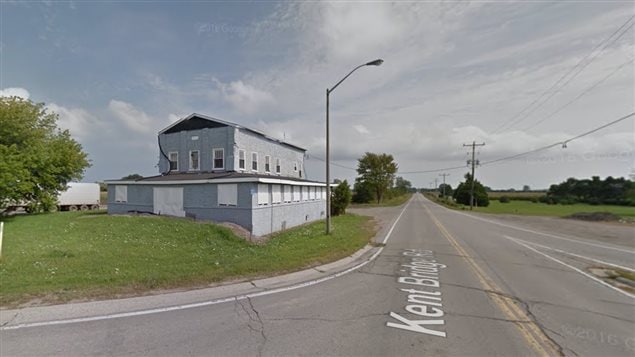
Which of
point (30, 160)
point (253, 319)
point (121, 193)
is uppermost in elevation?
point (30, 160)

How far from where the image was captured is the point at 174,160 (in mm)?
23344

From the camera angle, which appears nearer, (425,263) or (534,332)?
(534,332)

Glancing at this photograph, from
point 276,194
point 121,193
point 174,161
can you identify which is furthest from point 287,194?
point 121,193

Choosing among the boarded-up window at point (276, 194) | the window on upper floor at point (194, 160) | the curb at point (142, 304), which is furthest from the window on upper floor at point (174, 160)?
the curb at point (142, 304)

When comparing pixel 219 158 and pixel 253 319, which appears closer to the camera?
pixel 253 319

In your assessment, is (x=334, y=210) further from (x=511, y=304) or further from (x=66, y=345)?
(x=66, y=345)

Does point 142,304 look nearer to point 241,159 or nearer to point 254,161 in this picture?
point 241,159

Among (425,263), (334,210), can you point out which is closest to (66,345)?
(425,263)

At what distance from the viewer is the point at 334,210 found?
32500mm

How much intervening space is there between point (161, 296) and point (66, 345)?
189 cm

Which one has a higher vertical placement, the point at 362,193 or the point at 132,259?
the point at 362,193

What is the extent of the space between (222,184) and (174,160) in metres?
9.74

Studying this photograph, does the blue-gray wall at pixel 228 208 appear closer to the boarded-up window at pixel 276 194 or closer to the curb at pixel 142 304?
the boarded-up window at pixel 276 194

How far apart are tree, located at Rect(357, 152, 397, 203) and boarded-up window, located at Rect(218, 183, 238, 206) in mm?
57835
